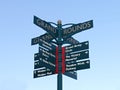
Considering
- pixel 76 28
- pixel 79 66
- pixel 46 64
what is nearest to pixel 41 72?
pixel 46 64

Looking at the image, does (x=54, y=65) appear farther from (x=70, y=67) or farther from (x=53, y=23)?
(x=53, y=23)

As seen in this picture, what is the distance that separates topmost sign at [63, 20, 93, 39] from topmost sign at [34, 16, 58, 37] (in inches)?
24.1

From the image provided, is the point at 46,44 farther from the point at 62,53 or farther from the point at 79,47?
the point at 79,47

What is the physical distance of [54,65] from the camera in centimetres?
2278

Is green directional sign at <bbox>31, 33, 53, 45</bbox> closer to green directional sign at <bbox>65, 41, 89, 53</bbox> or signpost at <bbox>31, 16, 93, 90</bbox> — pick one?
signpost at <bbox>31, 16, 93, 90</bbox>

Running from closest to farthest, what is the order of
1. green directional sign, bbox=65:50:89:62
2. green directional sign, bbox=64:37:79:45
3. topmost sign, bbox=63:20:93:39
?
green directional sign, bbox=65:50:89:62 → topmost sign, bbox=63:20:93:39 → green directional sign, bbox=64:37:79:45

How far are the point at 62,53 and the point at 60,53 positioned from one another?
0.16 metres

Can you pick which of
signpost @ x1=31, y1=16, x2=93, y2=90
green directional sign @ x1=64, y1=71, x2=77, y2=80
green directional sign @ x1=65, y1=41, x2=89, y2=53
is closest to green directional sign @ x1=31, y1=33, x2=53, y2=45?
signpost @ x1=31, y1=16, x2=93, y2=90

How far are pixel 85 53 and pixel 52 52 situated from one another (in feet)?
6.48

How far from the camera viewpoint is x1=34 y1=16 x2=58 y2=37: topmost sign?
23.4 m

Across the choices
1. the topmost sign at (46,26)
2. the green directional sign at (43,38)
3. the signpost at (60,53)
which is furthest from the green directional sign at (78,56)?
the green directional sign at (43,38)

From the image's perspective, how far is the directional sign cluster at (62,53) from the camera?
73.6 feet

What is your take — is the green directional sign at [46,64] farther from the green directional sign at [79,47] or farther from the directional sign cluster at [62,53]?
the green directional sign at [79,47]

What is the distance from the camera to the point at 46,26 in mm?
23719
